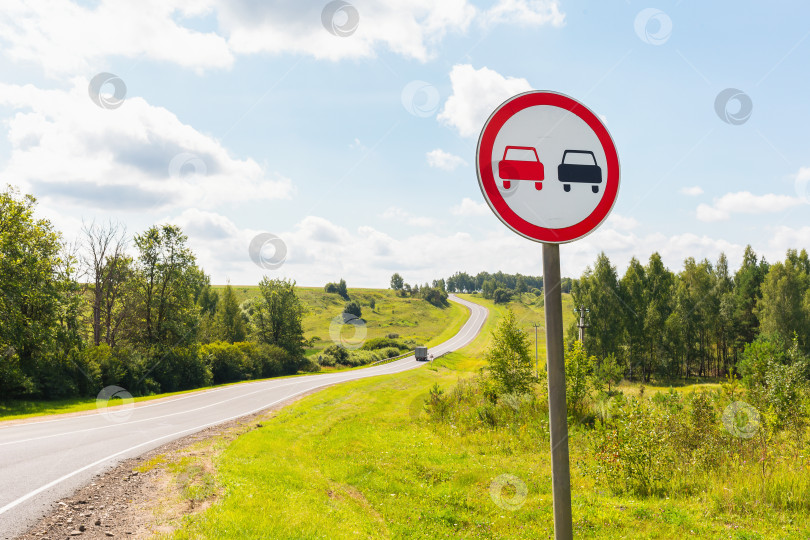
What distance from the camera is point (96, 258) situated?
4009 cm

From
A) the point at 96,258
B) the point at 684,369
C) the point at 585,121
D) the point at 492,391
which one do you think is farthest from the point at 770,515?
the point at 684,369

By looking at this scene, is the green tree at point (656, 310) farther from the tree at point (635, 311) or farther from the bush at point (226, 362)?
the bush at point (226, 362)

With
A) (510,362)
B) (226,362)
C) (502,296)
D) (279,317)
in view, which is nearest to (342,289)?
(502,296)

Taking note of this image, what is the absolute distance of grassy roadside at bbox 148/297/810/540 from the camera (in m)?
6.91

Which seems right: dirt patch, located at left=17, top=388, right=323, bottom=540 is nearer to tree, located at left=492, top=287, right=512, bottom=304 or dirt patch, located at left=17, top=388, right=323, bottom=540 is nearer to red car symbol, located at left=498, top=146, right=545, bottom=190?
red car symbol, located at left=498, top=146, right=545, bottom=190

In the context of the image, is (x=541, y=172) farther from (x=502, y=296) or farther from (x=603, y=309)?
(x=502, y=296)

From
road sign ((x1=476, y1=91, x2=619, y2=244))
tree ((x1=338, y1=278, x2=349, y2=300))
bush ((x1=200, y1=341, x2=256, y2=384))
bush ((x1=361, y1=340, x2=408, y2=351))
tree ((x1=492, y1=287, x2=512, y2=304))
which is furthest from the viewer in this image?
tree ((x1=492, y1=287, x2=512, y2=304))

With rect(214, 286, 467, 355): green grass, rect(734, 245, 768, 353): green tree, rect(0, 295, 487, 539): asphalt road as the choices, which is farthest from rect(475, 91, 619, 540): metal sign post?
rect(214, 286, 467, 355): green grass

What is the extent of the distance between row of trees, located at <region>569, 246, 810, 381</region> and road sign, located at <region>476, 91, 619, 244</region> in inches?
2193

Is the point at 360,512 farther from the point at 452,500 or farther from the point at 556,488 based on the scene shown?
the point at 556,488

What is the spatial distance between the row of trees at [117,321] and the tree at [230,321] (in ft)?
0.50

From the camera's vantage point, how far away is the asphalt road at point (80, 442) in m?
8.52

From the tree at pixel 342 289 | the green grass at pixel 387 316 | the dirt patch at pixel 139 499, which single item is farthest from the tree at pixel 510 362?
the tree at pixel 342 289

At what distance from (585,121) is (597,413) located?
18.3m
